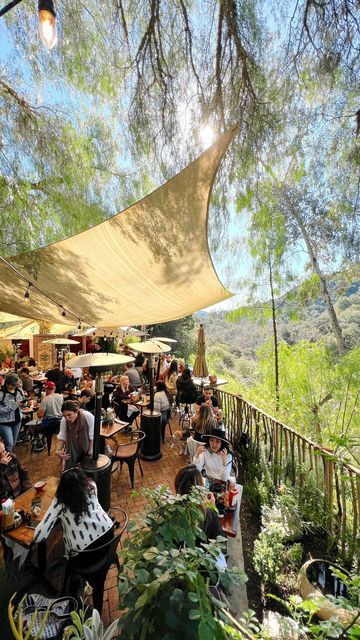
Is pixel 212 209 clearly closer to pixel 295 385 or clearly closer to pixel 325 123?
pixel 325 123

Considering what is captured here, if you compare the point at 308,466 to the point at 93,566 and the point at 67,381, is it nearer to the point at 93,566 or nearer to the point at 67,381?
the point at 93,566

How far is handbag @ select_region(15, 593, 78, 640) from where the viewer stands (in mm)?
1631

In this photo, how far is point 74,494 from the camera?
2057mm

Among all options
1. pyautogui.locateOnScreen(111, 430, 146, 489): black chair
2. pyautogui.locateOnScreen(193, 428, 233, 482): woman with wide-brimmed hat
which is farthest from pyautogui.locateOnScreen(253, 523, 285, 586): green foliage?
pyautogui.locateOnScreen(111, 430, 146, 489): black chair

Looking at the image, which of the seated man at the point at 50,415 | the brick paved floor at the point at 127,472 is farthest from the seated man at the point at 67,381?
the seated man at the point at 50,415

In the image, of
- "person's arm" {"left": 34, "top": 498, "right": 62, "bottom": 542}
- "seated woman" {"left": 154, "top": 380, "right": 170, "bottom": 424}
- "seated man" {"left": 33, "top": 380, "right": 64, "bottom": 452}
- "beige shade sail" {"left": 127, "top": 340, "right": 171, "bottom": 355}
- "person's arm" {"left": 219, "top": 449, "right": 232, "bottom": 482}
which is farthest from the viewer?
"seated woman" {"left": 154, "top": 380, "right": 170, "bottom": 424}

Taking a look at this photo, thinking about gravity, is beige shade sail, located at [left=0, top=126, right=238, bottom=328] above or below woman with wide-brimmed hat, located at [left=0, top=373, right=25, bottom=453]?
above

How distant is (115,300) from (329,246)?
25.2 ft

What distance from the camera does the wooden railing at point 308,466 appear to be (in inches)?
102

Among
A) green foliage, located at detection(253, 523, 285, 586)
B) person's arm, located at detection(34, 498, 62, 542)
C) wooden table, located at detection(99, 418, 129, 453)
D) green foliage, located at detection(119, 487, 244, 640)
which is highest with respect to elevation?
green foliage, located at detection(119, 487, 244, 640)

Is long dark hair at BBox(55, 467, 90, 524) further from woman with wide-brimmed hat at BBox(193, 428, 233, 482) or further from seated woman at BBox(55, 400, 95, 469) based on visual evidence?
woman with wide-brimmed hat at BBox(193, 428, 233, 482)

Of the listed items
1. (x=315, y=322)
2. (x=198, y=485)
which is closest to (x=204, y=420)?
(x=198, y=485)

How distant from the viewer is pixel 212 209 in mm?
4246

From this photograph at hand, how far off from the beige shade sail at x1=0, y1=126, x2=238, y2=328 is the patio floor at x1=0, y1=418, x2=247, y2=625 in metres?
2.35
